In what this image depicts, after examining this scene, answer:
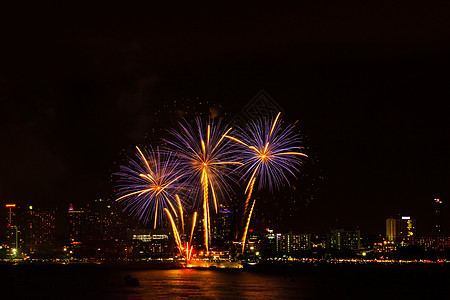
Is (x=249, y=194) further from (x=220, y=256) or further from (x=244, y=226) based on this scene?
(x=220, y=256)

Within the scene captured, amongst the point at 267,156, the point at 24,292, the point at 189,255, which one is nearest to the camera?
the point at 267,156

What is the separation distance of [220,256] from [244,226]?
210 feet

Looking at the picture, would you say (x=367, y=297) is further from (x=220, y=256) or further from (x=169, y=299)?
(x=220, y=256)

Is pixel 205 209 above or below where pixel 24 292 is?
above

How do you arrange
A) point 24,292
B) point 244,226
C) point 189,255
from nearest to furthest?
point 24,292 → point 244,226 → point 189,255

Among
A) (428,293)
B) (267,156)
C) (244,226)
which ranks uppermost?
(267,156)

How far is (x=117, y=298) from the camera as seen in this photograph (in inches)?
2857

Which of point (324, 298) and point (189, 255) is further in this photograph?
point (189, 255)

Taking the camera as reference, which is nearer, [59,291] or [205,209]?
[205,209]

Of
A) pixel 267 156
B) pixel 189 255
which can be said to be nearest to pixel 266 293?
pixel 267 156

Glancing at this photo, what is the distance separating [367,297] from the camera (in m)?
79.8

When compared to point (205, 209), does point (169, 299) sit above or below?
below

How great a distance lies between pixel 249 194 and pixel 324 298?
14698 mm

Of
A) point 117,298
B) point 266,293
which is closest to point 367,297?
point 266,293
